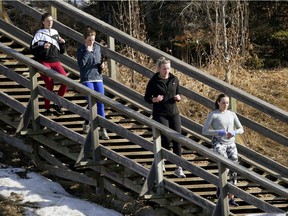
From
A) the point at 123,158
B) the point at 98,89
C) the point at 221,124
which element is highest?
the point at 221,124

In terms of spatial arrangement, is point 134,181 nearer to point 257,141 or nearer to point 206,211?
point 206,211

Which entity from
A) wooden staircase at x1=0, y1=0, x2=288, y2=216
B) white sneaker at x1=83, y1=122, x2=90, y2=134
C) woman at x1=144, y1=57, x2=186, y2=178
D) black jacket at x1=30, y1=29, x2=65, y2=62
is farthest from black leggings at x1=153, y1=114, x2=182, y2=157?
black jacket at x1=30, y1=29, x2=65, y2=62

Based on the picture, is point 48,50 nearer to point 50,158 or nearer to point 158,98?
point 50,158

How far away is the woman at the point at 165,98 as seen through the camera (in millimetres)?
11586

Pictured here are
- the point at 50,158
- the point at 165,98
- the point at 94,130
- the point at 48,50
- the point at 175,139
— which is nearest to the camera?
the point at 175,139

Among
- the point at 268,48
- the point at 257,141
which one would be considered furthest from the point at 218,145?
the point at 268,48

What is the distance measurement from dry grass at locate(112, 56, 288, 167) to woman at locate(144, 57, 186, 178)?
4644mm

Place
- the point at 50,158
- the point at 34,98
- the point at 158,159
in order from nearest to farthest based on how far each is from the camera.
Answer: the point at 158,159 → the point at 34,98 → the point at 50,158

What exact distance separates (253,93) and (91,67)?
685 cm

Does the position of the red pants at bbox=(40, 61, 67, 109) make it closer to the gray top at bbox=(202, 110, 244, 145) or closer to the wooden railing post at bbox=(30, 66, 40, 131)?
the wooden railing post at bbox=(30, 66, 40, 131)

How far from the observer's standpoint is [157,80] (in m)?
11.7

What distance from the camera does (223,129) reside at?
11.3 meters

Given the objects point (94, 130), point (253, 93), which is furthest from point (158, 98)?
point (253, 93)

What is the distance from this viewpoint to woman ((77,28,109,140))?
12.4 metres
